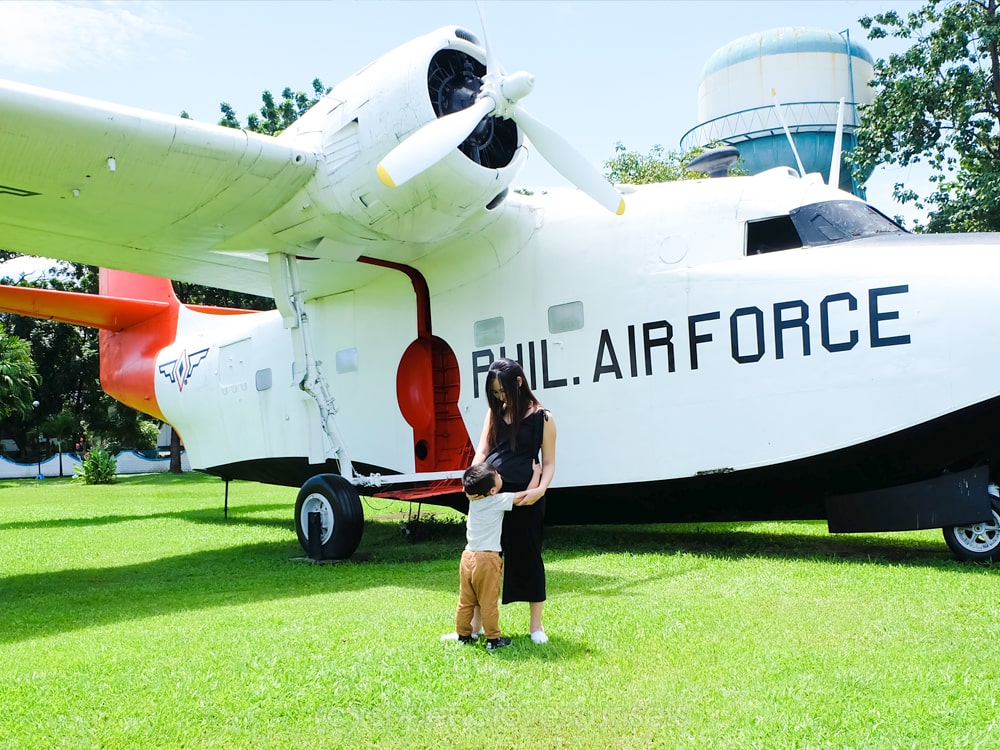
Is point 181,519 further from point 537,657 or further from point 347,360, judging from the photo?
point 537,657

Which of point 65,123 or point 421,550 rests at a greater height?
point 65,123

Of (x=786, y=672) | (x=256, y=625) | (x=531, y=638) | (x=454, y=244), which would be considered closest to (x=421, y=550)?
(x=454, y=244)

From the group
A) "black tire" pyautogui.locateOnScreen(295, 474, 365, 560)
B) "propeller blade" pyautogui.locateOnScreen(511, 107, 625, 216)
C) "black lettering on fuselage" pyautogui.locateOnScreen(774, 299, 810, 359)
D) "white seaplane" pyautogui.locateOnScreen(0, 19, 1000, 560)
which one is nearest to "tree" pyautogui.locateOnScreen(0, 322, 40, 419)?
"white seaplane" pyautogui.locateOnScreen(0, 19, 1000, 560)

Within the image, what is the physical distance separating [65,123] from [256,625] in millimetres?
4507

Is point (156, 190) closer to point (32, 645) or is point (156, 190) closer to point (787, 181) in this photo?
point (32, 645)

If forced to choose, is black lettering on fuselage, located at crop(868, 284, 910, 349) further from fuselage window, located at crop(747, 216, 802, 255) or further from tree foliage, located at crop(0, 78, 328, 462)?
tree foliage, located at crop(0, 78, 328, 462)

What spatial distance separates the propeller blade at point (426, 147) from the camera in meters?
7.62

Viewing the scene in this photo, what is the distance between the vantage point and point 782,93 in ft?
116

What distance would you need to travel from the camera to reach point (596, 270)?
29.1 ft

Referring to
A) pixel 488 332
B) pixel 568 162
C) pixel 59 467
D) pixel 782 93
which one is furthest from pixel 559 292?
pixel 59 467

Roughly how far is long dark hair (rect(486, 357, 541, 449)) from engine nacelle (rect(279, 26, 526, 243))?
3.69 meters

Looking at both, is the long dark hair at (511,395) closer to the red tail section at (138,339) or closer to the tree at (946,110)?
the red tail section at (138,339)

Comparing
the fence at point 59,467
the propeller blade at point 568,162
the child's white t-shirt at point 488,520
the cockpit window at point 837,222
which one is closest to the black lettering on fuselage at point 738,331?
the cockpit window at point 837,222

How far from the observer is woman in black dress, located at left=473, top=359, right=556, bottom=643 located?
16.1 ft
